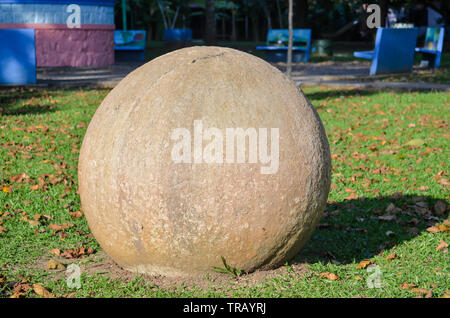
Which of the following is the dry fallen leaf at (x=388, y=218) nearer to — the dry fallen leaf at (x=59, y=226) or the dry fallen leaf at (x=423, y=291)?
the dry fallen leaf at (x=423, y=291)

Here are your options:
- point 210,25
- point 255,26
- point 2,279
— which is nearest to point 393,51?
point 210,25

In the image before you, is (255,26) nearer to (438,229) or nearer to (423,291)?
(438,229)

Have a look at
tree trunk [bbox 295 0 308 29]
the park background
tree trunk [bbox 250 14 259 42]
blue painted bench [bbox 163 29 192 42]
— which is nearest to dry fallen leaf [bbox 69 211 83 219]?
the park background

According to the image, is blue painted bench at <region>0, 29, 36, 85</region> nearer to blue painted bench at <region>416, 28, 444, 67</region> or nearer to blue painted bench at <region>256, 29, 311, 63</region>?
blue painted bench at <region>256, 29, 311, 63</region>

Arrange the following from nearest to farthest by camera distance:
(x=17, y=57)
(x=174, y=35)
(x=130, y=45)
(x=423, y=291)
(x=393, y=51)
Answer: (x=423, y=291) → (x=17, y=57) → (x=393, y=51) → (x=130, y=45) → (x=174, y=35)

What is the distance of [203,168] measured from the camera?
3809mm

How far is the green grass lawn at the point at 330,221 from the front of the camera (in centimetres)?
412

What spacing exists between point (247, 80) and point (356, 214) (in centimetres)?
247

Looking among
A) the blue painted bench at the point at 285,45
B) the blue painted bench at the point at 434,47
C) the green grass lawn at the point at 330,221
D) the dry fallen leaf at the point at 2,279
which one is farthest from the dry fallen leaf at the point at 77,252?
the blue painted bench at the point at 285,45

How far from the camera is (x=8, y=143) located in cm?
872

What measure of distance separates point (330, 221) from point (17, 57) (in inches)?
446

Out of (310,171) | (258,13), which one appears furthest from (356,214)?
(258,13)
